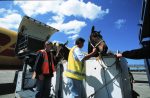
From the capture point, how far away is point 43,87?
5.11m

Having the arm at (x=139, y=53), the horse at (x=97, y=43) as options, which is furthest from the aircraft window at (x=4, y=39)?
the arm at (x=139, y=53)

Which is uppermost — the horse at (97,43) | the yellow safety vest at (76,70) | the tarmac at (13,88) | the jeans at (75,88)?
the horse at (97,43)

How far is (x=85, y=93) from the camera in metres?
4.75

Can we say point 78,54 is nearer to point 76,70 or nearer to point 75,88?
point 76,70

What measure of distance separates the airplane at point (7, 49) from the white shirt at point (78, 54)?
6521mm

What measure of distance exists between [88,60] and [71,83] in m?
0.79

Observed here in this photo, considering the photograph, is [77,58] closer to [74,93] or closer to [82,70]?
[82,70]

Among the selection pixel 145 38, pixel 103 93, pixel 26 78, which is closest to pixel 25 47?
pixel 26 78

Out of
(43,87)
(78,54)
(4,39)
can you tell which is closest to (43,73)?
(43,87)

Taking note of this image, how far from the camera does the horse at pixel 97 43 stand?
179 inches

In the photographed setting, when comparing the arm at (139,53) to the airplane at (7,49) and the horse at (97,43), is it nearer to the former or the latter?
the horse at (97,43)

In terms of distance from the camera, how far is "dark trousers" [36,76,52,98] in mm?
5027

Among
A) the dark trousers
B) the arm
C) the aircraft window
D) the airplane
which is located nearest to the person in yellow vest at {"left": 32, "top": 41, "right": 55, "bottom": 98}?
the dark trousers

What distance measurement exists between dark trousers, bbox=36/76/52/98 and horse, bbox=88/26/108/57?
1.52 meters
